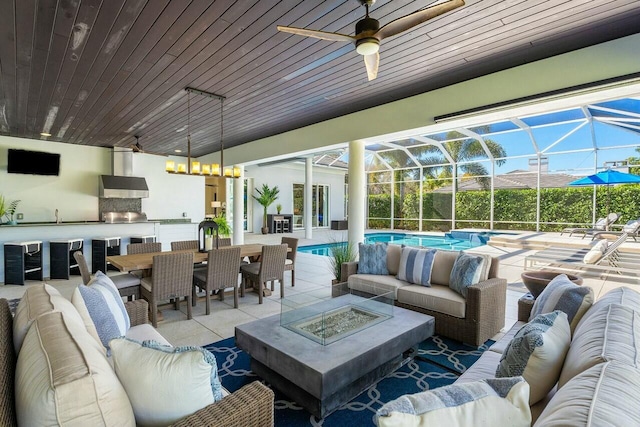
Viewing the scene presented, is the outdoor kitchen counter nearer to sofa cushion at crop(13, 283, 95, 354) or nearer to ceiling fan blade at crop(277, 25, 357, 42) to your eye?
sofa cushion at crop(13, 283, 95, 354)

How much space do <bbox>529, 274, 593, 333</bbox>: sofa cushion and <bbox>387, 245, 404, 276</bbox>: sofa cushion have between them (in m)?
2.24

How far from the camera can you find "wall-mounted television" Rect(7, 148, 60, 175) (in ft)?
22.7

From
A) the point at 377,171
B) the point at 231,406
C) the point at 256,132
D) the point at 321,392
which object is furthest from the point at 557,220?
the point at 231,406

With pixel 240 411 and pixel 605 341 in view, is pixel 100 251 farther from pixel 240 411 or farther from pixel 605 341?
pixel 605 341

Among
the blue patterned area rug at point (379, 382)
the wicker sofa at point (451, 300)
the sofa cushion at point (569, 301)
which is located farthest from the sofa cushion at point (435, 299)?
the sofa cushion at point (569, 301)

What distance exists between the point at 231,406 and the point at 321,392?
0.87 meters

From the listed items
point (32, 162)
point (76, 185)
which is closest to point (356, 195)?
point (76, 185)

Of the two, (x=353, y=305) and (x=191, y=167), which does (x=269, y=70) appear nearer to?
(x=191, y=167)

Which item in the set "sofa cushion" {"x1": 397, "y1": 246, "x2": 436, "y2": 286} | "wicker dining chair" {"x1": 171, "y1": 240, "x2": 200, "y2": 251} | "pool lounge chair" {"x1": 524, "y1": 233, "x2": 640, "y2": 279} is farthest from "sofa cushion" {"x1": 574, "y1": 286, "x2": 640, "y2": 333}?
"wicker dining chair" {"x1": 171, "y1": 240, "x2": 200, "y2": 251}

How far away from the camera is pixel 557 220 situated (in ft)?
33.5

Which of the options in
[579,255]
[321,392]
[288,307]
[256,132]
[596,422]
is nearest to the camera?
[596,422]

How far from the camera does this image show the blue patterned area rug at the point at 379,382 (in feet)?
7.26

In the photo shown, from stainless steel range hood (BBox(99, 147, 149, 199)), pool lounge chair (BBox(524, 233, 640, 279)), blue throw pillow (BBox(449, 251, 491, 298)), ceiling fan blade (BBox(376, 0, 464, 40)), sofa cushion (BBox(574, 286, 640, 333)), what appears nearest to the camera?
sofa cushion (BBox(574, 286, 640, 333))

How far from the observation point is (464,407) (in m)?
0.92
